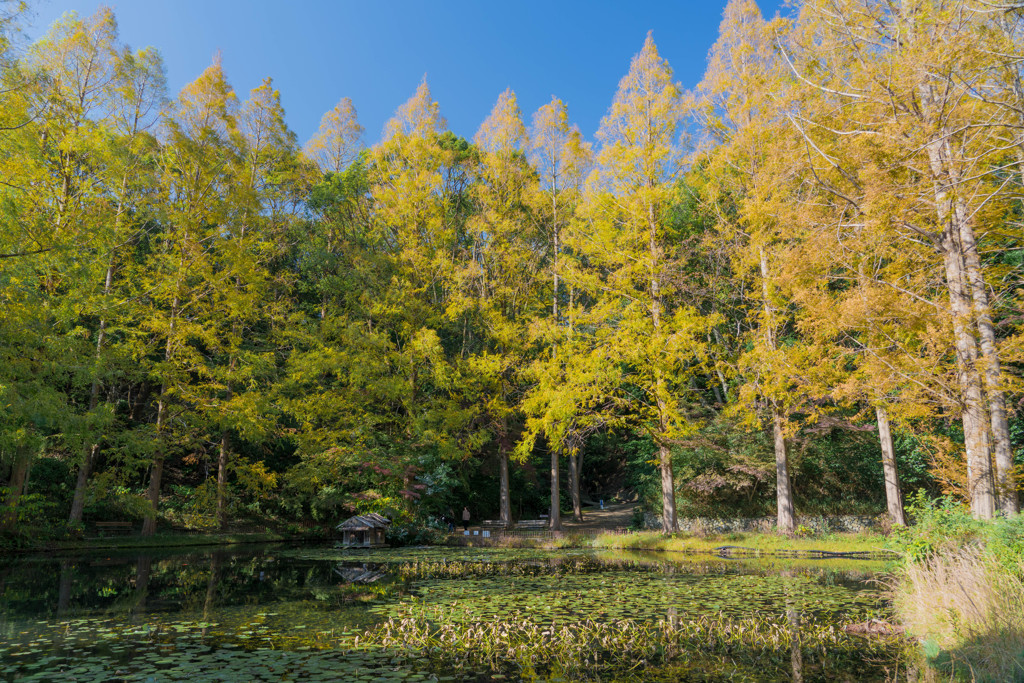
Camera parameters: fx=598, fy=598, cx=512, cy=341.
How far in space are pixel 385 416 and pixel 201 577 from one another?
402 inches

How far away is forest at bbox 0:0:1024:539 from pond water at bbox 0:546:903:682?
387cm

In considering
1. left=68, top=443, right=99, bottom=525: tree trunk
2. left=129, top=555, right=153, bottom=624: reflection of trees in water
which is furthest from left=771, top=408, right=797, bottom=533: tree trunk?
left=68, top=443, right=99, bottom=525: tree trunk

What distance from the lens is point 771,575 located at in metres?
10.7

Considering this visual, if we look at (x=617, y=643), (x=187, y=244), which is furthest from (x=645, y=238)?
(x=617, y=643)

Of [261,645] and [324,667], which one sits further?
[261,645]

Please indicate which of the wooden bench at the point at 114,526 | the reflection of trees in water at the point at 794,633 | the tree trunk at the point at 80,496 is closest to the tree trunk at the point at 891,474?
the reflection of trees in water at the point at 794,633

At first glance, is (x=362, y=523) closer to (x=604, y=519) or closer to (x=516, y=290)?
(x=516, y=290)

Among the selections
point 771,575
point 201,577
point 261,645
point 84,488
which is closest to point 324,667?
point 261,645

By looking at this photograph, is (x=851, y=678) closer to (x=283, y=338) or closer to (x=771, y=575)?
(x=771, y=575)

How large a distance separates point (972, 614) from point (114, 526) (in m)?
19.5

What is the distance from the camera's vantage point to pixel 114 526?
17.0 metres

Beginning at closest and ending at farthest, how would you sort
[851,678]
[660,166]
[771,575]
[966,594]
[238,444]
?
[851,678] → [966,594] → [771,575] → [660,166] → [238,444]

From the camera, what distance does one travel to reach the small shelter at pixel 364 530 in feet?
57.9

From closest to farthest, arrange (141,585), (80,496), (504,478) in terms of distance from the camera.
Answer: (141,585) → (80,496) → (504,478)
